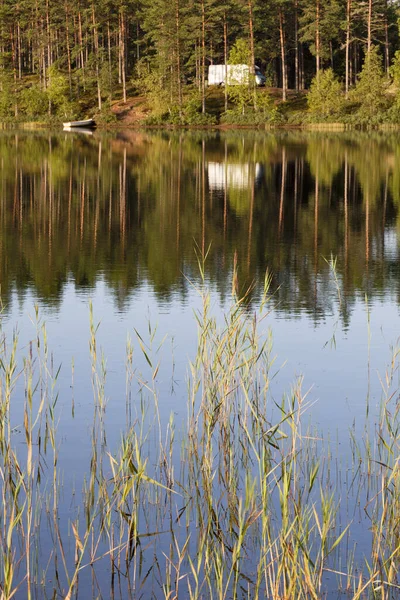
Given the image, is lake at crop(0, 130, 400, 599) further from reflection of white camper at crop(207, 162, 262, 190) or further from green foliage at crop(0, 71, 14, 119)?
green foliage at crop(0, 71, 14, 119)

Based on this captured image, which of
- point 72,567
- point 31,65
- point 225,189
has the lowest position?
point 72,567

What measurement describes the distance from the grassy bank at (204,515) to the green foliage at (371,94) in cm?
7454

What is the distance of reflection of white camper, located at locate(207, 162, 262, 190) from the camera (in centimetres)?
3722

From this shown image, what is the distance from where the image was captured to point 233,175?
41.3 m

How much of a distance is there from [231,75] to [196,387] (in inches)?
3490

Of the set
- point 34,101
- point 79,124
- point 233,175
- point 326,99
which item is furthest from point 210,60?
point 233,175

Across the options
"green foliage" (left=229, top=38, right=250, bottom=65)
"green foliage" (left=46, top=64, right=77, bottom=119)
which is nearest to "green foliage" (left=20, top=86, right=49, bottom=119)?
"green foliage" (left=46, top=64, right=77, bottom=119)

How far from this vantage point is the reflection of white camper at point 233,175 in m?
37.2

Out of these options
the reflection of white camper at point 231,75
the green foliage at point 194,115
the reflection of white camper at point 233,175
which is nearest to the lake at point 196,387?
the reflection of white camper at point 233,175

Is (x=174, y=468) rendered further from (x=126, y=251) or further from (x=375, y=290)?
(x=126, y=251)

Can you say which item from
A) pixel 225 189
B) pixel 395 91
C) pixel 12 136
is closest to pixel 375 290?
pixel 225 189

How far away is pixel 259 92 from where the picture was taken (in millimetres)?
92312

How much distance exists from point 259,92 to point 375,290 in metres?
77.6

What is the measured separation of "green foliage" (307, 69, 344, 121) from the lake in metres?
48.5
